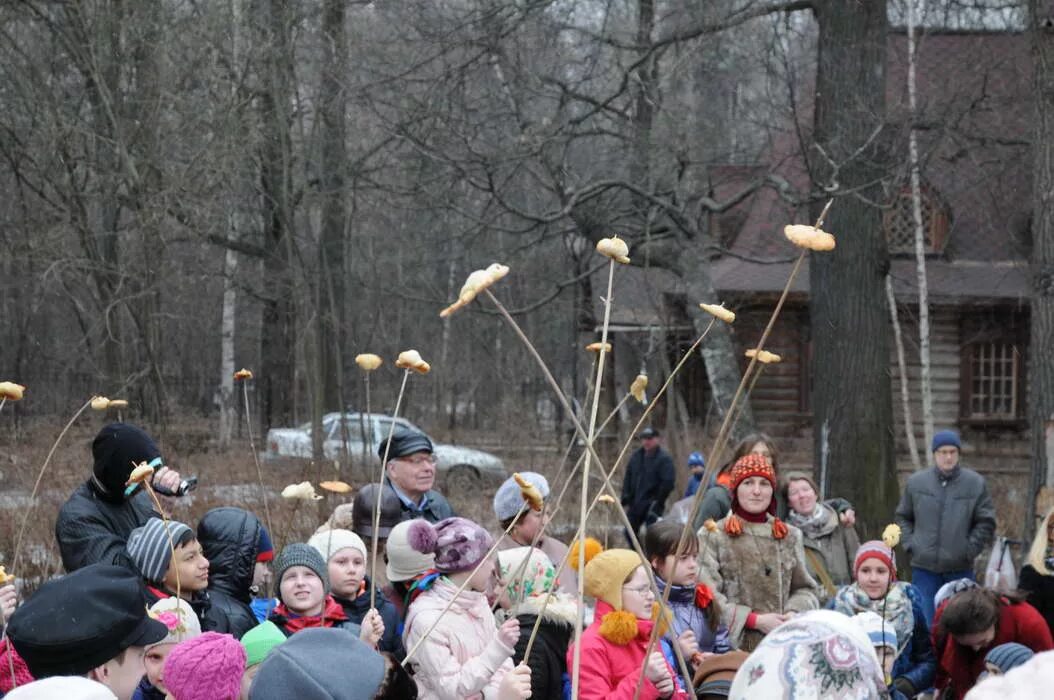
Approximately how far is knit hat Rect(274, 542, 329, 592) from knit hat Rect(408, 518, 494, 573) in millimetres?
292

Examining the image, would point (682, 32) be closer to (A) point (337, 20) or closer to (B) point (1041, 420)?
(A) point (337, 20)

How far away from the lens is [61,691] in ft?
7.45

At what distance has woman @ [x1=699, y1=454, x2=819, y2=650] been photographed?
549 cm

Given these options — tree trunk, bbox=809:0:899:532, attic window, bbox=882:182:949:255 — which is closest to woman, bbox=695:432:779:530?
tree trunk, bbox=809:0:899:532

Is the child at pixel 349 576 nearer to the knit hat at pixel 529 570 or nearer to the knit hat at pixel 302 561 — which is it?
the knit hat at pixel 302 561

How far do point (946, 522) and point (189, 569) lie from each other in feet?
17.8

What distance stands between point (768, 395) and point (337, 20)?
37.5 feet

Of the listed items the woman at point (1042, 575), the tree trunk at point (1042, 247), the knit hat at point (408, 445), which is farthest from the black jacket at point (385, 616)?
the tree trunk at point (1042, 247)

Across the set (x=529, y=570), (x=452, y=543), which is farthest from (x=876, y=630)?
(x=452, y=543)

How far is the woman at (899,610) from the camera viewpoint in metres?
5.47

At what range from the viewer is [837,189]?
11.1 m

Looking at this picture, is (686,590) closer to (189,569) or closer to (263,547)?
(263,547)

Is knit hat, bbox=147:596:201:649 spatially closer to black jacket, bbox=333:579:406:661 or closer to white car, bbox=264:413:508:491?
black jacket, bbox=333:579:406:661

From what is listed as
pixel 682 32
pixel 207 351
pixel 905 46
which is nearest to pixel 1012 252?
pixel 905 46
